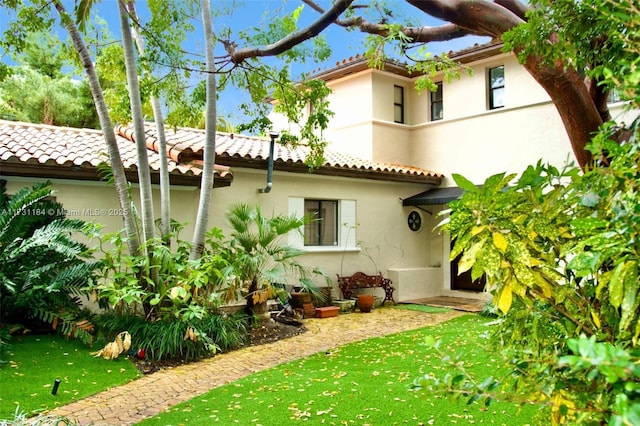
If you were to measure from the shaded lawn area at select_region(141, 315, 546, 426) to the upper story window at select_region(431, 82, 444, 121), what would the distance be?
1007 centimetres

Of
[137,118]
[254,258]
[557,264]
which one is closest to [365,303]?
[254,258]

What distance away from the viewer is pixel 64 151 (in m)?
9.99

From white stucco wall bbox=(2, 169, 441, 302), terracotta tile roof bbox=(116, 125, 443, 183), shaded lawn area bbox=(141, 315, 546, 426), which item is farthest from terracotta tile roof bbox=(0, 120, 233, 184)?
shaded lawn area bbox=(141, 315, 546, 426)

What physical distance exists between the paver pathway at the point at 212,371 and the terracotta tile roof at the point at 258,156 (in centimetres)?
405

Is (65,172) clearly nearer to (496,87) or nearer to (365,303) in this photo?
(365,303)

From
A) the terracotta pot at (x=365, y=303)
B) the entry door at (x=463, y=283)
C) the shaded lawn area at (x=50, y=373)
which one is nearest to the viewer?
the shaded lawn area at (x=50, y=373)

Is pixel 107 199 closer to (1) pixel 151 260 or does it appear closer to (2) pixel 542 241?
(1) pixel 151 260

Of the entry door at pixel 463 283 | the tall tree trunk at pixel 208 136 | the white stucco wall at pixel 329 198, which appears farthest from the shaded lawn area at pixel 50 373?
the entry door at pixel 463 283

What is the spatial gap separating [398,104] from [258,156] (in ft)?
23.0

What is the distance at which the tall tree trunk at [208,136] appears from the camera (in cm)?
863

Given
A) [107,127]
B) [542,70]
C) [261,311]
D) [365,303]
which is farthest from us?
[365,303]

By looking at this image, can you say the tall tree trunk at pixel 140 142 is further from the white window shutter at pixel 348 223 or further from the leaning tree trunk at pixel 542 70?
the white window shutter at pixel 348 223

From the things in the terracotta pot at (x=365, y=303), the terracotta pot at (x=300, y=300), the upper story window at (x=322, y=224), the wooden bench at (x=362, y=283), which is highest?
the upper story window at (x=322, y=224)

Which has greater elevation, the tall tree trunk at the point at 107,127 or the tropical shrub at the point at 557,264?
the tall tree trunk at the point at 107,127
